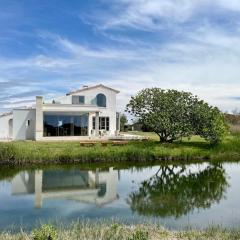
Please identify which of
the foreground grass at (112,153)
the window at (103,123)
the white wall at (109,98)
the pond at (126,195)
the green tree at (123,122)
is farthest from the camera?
the green tree at (123,122)

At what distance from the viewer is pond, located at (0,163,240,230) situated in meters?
13.3

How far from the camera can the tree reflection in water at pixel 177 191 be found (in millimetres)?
14797

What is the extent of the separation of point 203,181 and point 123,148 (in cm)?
825

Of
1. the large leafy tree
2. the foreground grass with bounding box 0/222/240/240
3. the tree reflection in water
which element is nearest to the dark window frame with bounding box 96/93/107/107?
the large leafy tree

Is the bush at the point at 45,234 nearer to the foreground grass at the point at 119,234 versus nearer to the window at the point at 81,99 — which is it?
the foreground grass at the point at 119,234

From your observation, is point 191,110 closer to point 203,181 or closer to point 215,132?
point 215,132

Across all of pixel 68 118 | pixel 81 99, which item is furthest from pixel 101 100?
pixel 68 118

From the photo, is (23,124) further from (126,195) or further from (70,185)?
(126,195)

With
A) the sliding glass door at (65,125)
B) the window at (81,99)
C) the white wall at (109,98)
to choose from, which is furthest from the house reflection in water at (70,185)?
the window at (81,99)

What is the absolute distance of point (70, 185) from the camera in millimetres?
20203

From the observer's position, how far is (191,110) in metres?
34.1

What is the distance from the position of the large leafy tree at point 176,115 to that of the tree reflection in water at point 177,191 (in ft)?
24.3

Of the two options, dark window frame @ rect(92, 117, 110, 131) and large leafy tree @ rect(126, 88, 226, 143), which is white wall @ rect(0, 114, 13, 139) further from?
large leafy tree @ rect(126, 88, 226, 143)

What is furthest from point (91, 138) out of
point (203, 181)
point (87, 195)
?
point (87, 195)
